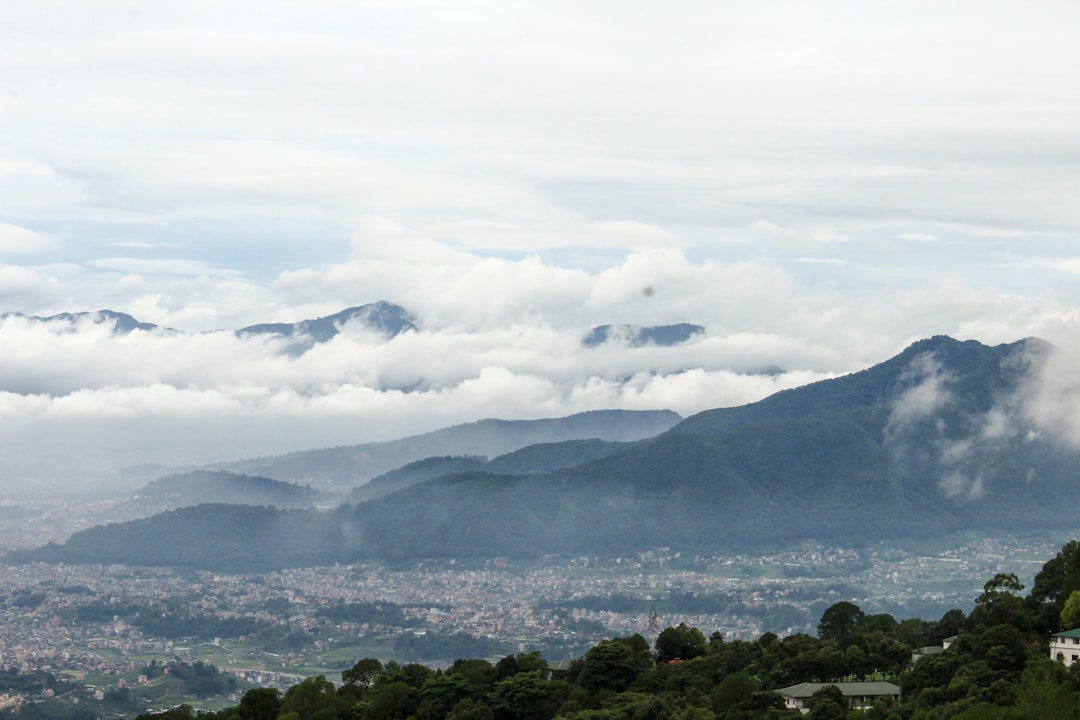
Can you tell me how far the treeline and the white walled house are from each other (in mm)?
616

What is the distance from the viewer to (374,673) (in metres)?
71.4

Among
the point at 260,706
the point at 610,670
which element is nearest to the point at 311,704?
the point at 260,706

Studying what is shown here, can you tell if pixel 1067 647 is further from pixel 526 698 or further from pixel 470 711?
pixel 470 711

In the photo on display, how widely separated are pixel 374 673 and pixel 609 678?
48.9 ft

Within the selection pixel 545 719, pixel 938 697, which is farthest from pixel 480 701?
pixel 938 697

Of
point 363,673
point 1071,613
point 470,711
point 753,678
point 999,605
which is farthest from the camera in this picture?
point 363,673

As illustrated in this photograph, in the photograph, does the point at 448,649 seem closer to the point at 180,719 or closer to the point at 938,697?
the point at 180,719

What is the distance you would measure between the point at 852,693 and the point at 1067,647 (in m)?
7.96

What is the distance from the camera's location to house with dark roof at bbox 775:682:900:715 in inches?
2122

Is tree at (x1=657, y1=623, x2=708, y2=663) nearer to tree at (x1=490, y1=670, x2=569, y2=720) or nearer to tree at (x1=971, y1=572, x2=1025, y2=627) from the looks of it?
tree at (x1=490, y1=670, x2=569, y2=720)

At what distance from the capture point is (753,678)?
186ft

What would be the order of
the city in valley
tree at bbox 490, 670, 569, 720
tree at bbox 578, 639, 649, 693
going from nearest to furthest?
tree at bbox 490, 670, 569, 720 → tree at bbox 578, 639, 649, 693 → the city in valley

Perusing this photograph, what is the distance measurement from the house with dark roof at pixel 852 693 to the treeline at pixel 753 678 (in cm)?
67

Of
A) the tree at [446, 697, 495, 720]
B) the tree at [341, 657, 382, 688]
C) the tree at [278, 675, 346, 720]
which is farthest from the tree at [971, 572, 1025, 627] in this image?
the tree at [341, 657, 382, 688]
